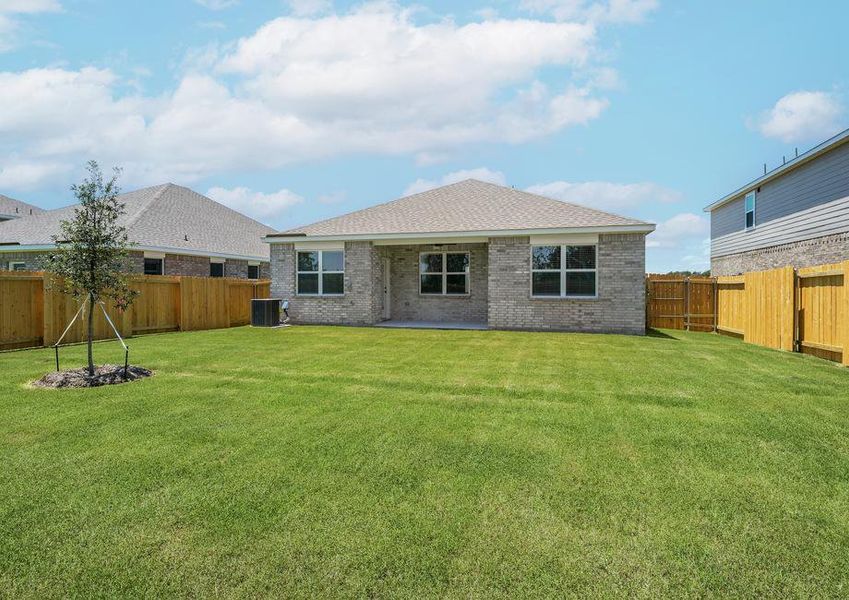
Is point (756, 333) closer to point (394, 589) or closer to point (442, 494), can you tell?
point (442, 494)

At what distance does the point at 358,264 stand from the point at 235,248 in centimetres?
1048

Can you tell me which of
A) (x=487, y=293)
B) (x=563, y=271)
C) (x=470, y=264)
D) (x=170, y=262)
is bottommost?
(x=487, y=293)

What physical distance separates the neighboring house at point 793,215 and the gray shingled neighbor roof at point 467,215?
646 cm

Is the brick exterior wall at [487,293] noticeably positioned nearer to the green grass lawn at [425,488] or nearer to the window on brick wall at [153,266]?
the window on brick wall at [153,266]

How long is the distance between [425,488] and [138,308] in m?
13.7

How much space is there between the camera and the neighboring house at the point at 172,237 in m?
19.5

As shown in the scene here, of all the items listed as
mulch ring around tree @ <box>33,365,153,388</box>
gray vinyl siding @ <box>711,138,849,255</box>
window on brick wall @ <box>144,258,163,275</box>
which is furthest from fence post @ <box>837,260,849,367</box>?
A: window on brick wall @ <box>144,258,163,275</box>

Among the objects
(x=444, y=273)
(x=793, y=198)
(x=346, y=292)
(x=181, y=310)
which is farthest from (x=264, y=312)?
(x=793, y=198)

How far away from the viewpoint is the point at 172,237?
20703mm

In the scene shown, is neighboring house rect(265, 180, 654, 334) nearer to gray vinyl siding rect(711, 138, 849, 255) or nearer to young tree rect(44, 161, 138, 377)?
gray vinyl siding rect(711, 138, 849, 255)

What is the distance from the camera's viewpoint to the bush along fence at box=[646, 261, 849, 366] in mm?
9414

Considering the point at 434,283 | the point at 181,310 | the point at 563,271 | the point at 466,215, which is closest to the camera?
the point at 563,271

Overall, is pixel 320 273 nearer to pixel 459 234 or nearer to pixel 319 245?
pixel 319 245

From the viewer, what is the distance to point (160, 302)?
A: 14.6 m
